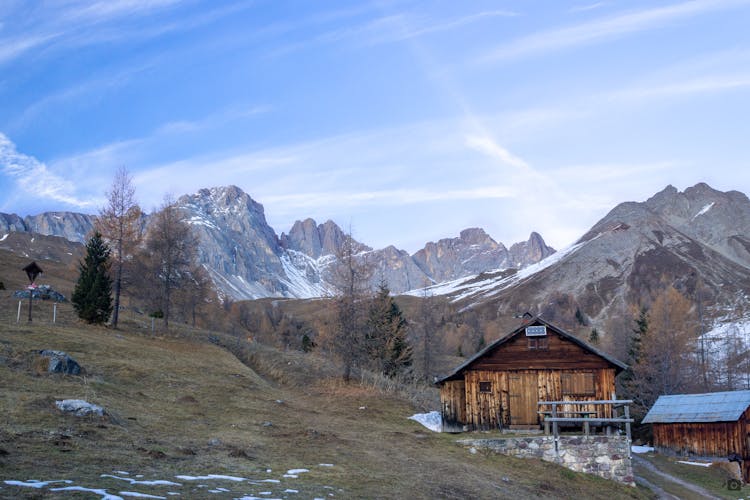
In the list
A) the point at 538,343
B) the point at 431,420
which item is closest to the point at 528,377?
the point at 538,343

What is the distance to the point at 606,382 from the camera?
118ft

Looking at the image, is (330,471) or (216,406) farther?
(216,406)

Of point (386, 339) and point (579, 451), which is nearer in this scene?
point (579, 451)

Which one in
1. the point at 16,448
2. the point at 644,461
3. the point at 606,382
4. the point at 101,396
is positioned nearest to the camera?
the point at 16,448

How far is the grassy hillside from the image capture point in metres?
16.3

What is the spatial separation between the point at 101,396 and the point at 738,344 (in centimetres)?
12290

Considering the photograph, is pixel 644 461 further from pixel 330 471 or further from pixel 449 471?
pixel 330 471

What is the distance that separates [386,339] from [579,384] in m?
22.8

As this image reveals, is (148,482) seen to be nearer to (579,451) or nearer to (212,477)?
(212,477)

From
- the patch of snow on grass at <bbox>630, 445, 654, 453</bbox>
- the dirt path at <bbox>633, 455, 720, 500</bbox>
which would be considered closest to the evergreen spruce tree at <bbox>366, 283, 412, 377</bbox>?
the patch of snow on grass at <bbox>630, 445, 654, 453</bbox>

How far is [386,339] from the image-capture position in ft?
186

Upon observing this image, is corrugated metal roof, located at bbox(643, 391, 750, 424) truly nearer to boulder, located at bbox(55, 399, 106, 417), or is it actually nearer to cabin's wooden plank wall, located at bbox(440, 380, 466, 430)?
cabin's wooden plank wall, located at bbox(440, 380, 466, 430)

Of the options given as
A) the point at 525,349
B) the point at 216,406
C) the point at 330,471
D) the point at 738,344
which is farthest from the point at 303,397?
the point at 738,344

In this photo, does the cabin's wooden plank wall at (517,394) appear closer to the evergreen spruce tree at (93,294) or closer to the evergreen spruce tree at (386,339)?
the evergreen spruce tree at (386,339)
